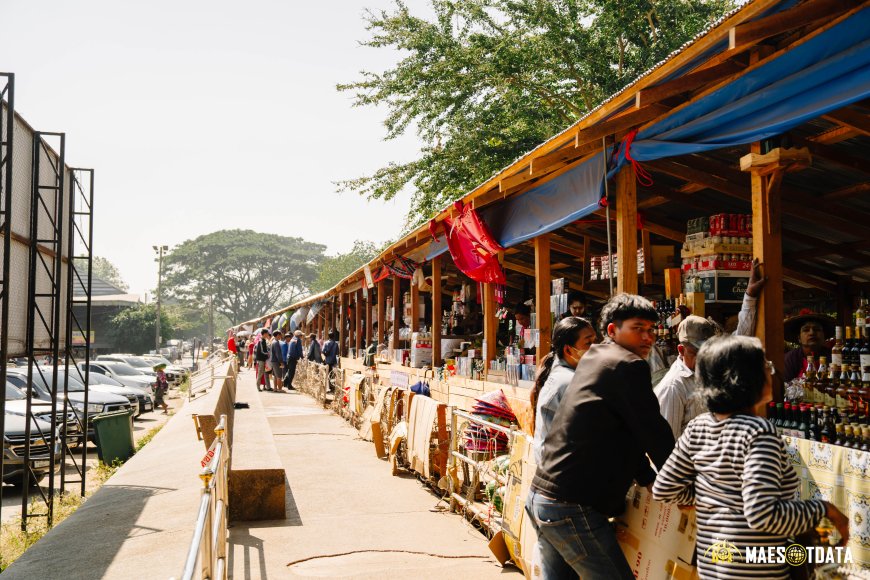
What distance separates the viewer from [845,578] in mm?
2695

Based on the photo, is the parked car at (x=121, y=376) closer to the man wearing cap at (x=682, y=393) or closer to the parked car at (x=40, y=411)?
the parked car at (x=40, y=411)

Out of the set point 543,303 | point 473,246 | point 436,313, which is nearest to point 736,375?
point 543,303

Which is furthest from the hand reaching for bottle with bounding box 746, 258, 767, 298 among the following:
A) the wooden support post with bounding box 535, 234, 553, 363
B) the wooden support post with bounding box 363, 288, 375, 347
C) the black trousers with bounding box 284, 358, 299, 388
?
the black trousers with bounding box 284, 358, 299, 388

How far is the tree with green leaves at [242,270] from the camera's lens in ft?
A: 279

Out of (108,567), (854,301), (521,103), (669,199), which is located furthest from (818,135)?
(521,103)

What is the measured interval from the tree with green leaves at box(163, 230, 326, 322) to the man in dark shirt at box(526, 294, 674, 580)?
84084 mm

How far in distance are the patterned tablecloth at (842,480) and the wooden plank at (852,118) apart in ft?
8.21

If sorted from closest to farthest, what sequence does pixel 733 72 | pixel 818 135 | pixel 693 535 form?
pixel 693 535 < pixel 733 72 < pixel 818 135

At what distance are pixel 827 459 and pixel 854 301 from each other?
306 inches

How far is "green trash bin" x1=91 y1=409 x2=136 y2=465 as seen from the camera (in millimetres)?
13500

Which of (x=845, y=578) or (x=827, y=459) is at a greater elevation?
(x=827, y=459)

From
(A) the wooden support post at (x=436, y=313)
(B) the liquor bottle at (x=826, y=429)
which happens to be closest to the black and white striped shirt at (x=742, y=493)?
(B) the liquor bottle at (x=826, y=429)

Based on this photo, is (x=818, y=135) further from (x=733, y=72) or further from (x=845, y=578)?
(x=845, y=578)

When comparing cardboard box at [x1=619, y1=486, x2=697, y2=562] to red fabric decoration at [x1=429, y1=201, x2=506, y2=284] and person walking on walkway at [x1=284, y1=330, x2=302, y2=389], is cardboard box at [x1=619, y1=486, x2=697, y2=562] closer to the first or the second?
red fabric decoration at [x1=429, y1=201, x2=506, y2=284]
